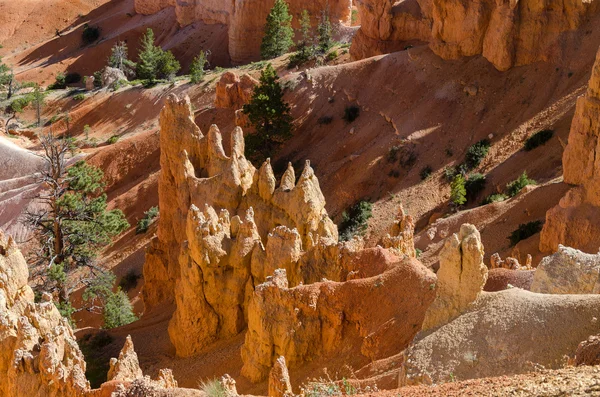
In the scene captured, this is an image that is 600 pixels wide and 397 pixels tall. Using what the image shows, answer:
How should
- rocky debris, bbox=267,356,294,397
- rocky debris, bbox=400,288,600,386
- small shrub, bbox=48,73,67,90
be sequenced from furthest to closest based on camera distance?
small shrub, bbox=48,73,67,90
rocky debris, bbox=267,356,294,397
rocky debris, bbox=400,288,600,386

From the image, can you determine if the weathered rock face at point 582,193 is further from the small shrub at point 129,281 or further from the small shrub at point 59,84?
the small shrub at point 59,84

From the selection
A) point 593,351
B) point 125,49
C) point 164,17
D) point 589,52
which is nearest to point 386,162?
point 589,52

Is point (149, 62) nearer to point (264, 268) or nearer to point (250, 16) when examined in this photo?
point (250, 16)

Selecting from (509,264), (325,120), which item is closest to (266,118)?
(325,120)

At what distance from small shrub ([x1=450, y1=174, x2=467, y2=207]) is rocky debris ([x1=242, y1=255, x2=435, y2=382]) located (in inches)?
704

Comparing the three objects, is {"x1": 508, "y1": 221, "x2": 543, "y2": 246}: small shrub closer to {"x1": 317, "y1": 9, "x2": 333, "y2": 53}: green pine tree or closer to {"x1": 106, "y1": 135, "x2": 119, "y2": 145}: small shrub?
{"x1": 317, "y1": 9, "x2": 333, "y2": 53}: green pine tree

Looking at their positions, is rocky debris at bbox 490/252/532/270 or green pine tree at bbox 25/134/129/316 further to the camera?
green pine tree at bbox 25/134/129/316

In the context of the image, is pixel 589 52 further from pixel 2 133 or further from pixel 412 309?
pixel 2 133

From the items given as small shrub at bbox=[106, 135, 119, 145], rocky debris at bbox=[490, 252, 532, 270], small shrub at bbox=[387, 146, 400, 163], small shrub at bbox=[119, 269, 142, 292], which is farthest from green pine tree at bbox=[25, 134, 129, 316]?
small shrub at bbox=[106, 135, 119, 145]

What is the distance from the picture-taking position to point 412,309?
16969mm

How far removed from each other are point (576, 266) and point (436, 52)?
106ft

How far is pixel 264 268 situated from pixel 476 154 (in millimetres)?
21246

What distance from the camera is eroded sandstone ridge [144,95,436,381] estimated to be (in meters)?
17.8

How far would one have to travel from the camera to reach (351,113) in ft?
158
